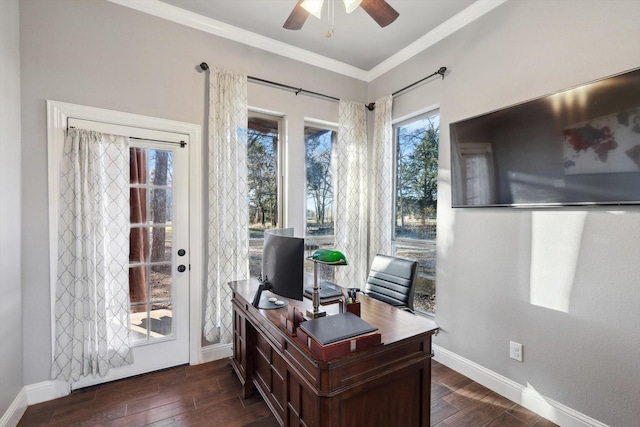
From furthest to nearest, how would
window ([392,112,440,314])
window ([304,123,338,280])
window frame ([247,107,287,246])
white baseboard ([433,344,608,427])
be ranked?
1. window ([304,123,338,280])
2. window frame ([247,107,287,246])
3. window ([392,112,440,314])
4. white baseboard ([433,344,608,427])

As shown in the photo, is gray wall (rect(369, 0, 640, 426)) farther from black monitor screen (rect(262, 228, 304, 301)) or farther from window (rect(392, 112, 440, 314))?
black monitor screen (rect(262, 228, 304, 301))

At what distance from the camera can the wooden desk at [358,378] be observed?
Answer: 1264mm

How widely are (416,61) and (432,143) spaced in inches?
34.0

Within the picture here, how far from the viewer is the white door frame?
2119 mm

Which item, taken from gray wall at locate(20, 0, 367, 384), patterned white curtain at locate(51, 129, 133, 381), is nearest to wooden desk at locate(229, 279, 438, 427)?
patterned white curtain at locate(51, 129, 133, 381)

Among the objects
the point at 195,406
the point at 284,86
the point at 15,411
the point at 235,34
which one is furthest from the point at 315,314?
the point at 235,34

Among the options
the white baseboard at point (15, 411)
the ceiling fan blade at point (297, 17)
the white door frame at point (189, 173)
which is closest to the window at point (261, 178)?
the white door frame at point (189, 173)

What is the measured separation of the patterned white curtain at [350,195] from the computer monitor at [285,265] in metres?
1.56

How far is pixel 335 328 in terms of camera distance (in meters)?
1.39

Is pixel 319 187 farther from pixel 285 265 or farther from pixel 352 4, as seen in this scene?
pixel 352 4

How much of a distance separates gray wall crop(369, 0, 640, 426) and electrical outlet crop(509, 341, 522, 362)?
0.10ft

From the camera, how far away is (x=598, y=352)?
177 centimetres

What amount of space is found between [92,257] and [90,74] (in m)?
1.39

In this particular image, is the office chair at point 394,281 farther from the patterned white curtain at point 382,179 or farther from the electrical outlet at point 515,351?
the electrical outlet at point 515,351
